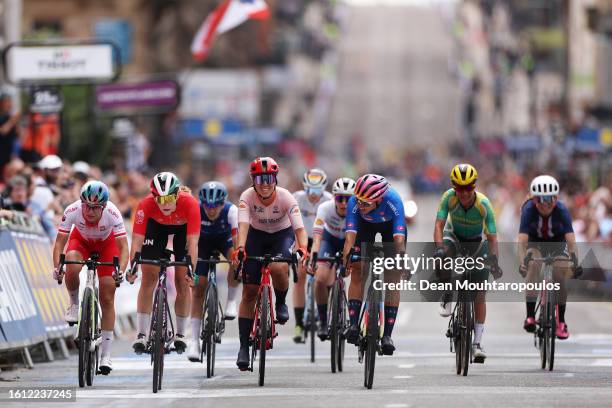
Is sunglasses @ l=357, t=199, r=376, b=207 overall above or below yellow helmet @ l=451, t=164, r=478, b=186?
below

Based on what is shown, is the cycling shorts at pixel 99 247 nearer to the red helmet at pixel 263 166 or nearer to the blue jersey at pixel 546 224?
the red helmet at pixel 263 166

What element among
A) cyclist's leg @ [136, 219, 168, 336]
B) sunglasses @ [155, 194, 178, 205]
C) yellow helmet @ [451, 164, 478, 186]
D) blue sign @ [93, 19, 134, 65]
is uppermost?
blue sign @ [93, 19, 134, 65]

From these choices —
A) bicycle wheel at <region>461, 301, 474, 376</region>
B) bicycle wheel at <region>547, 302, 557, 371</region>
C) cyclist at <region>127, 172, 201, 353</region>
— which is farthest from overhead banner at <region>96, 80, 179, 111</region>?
bicycle wheel at <region>461, 301, 474, 376</region>

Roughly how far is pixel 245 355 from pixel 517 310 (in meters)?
15.2

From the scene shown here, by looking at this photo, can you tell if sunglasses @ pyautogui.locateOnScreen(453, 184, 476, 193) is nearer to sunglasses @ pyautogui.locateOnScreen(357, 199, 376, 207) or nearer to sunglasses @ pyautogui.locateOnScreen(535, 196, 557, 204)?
sunglasses @ pyautogui.locateOnScreen(535, 196, 557, 204)

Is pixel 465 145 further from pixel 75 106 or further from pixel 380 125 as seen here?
pixel 75 106

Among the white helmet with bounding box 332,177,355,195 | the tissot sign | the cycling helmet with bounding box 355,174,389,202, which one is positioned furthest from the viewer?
the tissot sign

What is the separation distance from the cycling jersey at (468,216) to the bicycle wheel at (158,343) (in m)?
2.99

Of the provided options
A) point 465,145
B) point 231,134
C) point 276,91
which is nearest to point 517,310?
point 231,134

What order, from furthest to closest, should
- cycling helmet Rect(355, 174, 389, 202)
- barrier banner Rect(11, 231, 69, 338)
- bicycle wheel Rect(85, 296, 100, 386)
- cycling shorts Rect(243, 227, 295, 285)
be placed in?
barrier banner Rect(11, 231, 69, 338), cycling shorts Rect(243, 227, 295, 285), bicycle wheel Rect(85, 296, 100, 386), cycling helmet Rect(355, 174, 389, 202)

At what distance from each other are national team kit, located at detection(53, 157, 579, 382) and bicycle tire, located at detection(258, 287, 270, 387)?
0.78 feet

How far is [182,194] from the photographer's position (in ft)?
53.8

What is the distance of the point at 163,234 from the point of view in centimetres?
1670

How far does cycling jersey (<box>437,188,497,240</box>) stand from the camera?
17.1 metres
